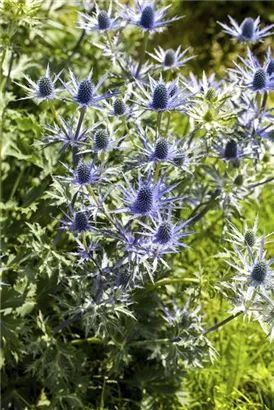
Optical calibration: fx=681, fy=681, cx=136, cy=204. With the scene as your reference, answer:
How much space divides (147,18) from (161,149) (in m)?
0.57

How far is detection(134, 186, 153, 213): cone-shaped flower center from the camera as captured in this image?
62.5 inches

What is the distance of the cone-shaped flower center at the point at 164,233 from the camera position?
5.32 ft

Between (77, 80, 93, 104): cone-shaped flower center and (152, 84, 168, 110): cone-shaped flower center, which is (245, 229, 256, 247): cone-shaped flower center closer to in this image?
(152, 84, 168, 110): cone-shaped flower center

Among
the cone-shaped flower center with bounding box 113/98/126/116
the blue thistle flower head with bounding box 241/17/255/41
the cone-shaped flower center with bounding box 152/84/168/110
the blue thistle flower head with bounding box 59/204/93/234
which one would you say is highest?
the blue thistle flower head with bounding box 241/17/255/41

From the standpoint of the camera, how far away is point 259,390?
7.38 feet

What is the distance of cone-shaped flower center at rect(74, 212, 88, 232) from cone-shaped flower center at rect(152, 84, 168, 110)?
330mm

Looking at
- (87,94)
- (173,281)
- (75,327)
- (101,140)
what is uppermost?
Result: (87,94)

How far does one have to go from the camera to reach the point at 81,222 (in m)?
1.71

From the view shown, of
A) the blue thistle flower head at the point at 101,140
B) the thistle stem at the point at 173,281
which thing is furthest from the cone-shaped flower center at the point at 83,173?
the thistle stem at the point at 173,281

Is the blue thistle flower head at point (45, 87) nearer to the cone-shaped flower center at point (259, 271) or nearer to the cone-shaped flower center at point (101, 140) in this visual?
the cone-shaped flower center at point (101, 140)

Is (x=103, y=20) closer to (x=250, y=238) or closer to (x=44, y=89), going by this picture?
(x=44, y=89)

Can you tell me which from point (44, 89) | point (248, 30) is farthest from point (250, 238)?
point (248, 30)

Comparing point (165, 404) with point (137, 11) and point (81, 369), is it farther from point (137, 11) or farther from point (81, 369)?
point (137, 11)

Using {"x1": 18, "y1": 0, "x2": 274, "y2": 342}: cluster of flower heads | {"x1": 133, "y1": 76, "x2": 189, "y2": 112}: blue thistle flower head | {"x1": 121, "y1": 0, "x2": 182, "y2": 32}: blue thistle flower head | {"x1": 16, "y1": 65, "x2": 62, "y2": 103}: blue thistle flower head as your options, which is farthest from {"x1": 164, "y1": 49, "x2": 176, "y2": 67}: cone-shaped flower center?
{"x1": 16, "y1": 65, "x2": 62, "y2": 103}: blue thistle flower head
